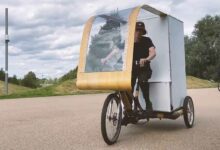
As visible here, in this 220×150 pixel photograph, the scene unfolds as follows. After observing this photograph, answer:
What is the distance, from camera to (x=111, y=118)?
693cm

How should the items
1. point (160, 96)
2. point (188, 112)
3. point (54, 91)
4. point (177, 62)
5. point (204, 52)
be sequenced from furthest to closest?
point (204, 52) → point (54, 91) → point (188, 112) → point (177, 62) → point (160, 96)

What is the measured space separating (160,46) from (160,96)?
957mm

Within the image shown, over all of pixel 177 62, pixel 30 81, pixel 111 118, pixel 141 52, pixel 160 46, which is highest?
pixel 30 81

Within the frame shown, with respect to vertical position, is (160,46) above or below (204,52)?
below

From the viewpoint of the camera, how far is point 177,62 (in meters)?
8.62

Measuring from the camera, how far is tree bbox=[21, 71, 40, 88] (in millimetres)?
35906

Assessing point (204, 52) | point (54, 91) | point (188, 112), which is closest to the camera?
point (188, 112)

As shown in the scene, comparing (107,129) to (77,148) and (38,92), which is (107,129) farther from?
(38,92)

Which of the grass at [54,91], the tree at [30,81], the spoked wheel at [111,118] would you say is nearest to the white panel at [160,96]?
the spoked wheel at [111,118]

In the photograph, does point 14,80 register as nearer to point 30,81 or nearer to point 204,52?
point 30,81

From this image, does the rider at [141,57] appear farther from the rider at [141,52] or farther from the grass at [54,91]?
the grass at [54,91]

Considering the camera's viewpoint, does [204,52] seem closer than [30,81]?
No

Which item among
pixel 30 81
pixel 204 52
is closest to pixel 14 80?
pixel 30 81

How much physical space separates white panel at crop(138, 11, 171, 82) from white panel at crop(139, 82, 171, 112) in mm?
117
